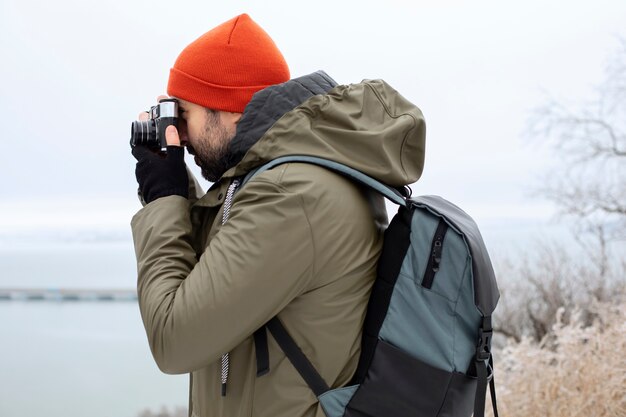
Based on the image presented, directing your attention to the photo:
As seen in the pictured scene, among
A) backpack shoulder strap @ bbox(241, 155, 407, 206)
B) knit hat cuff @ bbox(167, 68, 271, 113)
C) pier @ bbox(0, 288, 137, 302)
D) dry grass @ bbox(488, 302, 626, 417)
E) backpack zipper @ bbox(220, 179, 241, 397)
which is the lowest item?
pier @ bbox(0, 288, 137, 302)

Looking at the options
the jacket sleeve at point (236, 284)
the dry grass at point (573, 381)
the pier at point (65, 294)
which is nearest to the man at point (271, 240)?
the jacket sleeve at point (236, 284)

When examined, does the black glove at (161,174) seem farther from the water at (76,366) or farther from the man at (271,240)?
the water at (76,366)

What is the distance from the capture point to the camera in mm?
989

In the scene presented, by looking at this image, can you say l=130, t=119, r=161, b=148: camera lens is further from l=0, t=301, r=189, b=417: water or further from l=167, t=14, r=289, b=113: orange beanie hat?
l=0, t=301, r=189, b=417: water

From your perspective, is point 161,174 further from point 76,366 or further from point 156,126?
point 76,366

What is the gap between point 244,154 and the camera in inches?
36.2

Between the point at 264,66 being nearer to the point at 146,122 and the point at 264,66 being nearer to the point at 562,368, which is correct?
the point at 146,122

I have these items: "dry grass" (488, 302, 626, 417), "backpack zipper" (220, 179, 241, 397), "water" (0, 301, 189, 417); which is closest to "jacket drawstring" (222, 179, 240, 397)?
"backpack zipper" (220, 179, 241, 397)

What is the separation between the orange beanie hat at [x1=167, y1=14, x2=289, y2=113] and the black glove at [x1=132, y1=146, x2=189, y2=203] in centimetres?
11

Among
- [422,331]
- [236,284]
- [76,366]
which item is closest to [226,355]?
[236,284]

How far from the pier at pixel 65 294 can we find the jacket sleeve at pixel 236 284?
158 inches

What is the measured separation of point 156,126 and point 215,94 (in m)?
0.11

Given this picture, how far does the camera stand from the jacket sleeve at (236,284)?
77cm

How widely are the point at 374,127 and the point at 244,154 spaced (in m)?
0.19
